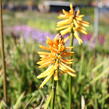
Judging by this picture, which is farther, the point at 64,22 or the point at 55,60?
the point at 64,22

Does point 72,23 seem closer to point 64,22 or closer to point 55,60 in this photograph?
point 64,22

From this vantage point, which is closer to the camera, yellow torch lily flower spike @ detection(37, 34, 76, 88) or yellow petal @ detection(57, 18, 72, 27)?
yellow torch lily flower spike @ detection(37, 34, 76, 88)

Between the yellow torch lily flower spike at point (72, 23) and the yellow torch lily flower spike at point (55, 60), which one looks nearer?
the yellow torch lily flower spike at point (55, 60)

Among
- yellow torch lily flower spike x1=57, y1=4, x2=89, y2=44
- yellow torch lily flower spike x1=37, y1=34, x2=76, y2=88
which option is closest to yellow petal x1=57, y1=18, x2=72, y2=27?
yellow torch lily flower spike x1=57, y1=4, x2=89, y2=44

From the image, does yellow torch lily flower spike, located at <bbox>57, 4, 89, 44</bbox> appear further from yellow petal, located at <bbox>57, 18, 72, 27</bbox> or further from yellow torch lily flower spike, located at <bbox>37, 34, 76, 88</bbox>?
yellow torch lily flower spike, located at <bbox>37, 34, 76, 88</bbox>

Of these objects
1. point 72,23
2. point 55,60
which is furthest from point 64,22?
point 55,60

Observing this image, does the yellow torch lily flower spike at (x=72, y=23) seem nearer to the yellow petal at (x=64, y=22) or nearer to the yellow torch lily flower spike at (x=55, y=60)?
the yellow petal at (x=64, y=22)

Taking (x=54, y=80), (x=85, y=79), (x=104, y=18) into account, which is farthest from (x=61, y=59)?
(x=104, y=18)

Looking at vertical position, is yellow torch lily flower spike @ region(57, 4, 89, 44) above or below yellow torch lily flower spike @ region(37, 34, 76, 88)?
above

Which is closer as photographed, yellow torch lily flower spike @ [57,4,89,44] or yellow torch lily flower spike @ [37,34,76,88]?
yellow torch lily flower spike @ [37,34,76,88]

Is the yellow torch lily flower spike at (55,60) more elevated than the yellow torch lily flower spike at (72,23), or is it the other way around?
the yellow torch lily flower spike at (72,23)

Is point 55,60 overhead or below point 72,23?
below

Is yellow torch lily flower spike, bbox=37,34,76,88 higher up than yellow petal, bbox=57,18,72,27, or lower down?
lower down

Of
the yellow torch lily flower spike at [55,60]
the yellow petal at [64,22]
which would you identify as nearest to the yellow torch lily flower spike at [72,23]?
the yellow petal at [64,22]
